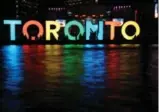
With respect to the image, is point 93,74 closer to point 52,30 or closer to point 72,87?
point 72,87

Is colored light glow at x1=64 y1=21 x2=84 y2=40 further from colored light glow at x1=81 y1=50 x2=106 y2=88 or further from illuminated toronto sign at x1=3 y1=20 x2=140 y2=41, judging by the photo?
colored light glow at x1=81 y1=50 x2=106 y2=88

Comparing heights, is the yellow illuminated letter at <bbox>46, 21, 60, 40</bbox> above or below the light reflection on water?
above

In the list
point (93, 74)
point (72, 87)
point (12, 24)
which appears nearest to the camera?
point (72, 87)

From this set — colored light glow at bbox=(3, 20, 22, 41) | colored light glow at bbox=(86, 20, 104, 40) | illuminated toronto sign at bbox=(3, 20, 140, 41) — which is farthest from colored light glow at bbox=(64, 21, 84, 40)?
colored light glow at bbox=(3, 20, 22, 41)

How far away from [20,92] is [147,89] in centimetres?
311

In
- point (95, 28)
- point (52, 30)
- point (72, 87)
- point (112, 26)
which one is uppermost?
point (112, 26)

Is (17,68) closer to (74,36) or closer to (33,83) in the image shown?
(33,83)

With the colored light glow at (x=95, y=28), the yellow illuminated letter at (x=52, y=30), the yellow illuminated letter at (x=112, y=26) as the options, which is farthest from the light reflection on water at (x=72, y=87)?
the yellow illuminated letter at (x=112, y=26)

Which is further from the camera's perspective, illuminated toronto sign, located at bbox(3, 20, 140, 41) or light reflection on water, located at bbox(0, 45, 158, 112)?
illuminated toronto sign, located at bbox(3, 20, 140, 41)

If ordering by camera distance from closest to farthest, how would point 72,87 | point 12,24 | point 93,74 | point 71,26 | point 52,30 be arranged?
point 72,87 < point 93,74 < point 12,24 < point 52,30 < point 71,26

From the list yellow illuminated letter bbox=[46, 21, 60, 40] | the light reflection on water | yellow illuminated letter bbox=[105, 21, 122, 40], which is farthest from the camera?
yellow illuminated letter bbox=[105, 21, 122, 40]

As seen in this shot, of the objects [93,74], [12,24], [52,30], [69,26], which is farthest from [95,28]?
[93,74]

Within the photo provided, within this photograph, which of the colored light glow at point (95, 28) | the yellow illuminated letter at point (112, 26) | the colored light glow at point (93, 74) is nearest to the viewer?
the colored light glow at point (93, 74)

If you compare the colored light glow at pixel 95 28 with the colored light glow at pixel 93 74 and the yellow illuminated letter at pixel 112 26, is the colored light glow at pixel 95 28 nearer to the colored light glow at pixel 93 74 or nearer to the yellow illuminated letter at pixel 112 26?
the yellow illuminated letter at pixel 112 26
